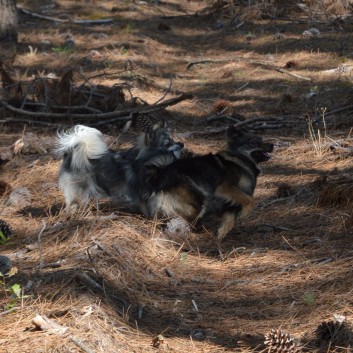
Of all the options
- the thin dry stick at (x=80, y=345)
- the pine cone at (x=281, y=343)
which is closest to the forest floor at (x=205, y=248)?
the thin dry stick at (x=80, y=345)

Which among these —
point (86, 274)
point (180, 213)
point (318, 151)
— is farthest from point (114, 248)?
point (318, 151)

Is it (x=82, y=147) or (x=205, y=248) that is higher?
(x=82, y=147)

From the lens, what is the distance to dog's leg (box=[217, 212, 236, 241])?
6.63 metres

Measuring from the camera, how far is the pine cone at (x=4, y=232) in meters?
6.39

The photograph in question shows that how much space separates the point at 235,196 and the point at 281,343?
2608 mm

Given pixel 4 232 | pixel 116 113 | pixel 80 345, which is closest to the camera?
pixel 80 345

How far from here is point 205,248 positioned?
6480mm

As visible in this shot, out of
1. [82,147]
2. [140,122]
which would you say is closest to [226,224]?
[82,147]

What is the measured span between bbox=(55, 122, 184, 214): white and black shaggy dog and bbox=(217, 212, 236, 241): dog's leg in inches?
26.8

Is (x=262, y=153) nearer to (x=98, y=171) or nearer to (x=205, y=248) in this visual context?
(x=205, y=248)

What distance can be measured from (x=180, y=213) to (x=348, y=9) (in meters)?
10.9

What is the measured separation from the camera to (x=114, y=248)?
577 cm

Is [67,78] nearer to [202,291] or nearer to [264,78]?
[264,78]

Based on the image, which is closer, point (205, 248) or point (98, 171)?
point (205, 248)
